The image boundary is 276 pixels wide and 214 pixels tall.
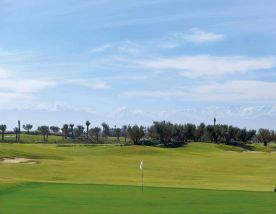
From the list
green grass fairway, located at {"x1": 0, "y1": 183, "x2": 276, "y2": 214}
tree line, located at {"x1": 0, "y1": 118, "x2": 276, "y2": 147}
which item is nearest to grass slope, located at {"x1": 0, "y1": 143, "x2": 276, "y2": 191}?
green grass fairway, located at {"x1": 0, "y1": 183, "x2": 276, "y2": 214}

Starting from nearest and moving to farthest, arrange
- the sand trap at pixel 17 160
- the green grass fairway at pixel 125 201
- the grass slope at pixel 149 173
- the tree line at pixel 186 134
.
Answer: the green grass fairway at pixel 125 201, the grass slope at pixel 149 173, the sand trap at pixel 17 160, the tree line at pixel 186 134

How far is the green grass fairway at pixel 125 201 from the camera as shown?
24781mm

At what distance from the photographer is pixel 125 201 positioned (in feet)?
93.5

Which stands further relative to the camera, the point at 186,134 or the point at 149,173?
the point at 186,134

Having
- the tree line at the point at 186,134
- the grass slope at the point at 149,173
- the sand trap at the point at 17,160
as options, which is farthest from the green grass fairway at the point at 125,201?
the tree line at the point at 186,134

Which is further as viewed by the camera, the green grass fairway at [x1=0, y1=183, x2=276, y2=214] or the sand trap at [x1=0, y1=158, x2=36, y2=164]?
the sand trap at [x1=0, y1=158, x2=36, y2=164]

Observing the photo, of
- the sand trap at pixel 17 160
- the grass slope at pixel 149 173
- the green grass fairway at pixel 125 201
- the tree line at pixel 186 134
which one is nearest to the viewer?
the green grass fairway at pixel 125 201

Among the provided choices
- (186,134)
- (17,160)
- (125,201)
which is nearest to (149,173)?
(17,160)

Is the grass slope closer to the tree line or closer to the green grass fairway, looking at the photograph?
the green grass fairway

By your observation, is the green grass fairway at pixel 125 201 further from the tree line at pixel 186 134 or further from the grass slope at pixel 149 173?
the tree line at pixel 186 134

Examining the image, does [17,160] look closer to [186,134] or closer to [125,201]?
[125,201]

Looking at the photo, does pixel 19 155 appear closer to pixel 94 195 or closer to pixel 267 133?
pixel 94 195

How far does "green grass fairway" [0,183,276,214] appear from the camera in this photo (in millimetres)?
24781

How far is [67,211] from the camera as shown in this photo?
24125 mm
